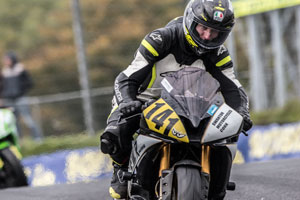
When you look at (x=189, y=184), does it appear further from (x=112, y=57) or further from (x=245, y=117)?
(x=112, y=57)

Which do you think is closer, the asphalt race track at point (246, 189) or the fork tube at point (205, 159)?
the fork tube at point (205, 159)

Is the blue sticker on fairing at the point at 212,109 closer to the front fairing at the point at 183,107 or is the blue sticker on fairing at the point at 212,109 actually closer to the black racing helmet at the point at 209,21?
the front fairing at the point at 183,107

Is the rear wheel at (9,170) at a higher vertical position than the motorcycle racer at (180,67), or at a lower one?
lower

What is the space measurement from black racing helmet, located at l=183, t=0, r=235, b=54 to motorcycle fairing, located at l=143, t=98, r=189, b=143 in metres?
0.67

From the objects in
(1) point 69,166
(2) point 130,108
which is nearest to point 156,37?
(2) point 130,108

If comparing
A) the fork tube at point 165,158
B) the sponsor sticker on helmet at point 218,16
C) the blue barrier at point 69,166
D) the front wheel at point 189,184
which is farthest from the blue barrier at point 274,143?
the front wheel at point 189,184

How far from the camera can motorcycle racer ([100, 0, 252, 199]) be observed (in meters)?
5.14

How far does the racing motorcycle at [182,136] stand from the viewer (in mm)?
4648

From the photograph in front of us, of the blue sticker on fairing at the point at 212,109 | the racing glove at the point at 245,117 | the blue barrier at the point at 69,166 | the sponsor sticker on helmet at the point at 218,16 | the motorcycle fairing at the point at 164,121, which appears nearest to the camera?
the motorcycle fairing at the point at 164,121

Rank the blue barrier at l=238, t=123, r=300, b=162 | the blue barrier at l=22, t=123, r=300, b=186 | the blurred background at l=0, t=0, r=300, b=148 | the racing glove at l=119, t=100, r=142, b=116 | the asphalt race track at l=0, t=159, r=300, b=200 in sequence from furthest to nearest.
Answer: the blurred background at l=0, t=0, r=300, b=148 < the blue barrier at l=238, t=123, r=300, b=162 < the blue barrier at l=22, t=123, r=300, b=186 < the asphalt race track at l=0, t=159, r=300, b=200 < the racing glove at l=119, t=100, r=142, b=116

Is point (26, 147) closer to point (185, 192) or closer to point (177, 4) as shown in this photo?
point (185, 192)

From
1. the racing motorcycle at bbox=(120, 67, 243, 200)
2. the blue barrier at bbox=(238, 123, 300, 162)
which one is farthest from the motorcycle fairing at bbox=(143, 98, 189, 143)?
the blue barrier at bbox=(238, 123, 300, 162)

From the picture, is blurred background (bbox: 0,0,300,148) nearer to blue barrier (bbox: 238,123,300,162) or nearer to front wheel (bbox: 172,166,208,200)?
blue barrier (bbox: 238,123,300,162)

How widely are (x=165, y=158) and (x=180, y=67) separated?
3.26 feet
